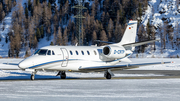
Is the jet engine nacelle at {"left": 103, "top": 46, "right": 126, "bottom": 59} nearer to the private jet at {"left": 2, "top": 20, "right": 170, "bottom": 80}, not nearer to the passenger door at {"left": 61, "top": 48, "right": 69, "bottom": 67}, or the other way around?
the private jet at {"left": 2, "top": 20, "right": 170, "bottom": 80}

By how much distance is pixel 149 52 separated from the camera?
101m

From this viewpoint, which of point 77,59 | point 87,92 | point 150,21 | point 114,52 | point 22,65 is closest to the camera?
point 87,92

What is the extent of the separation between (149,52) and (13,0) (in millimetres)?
105152

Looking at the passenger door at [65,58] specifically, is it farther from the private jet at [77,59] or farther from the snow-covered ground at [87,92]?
the snow-covered ground at [87,92]

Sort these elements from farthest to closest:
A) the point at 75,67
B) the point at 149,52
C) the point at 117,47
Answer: the point at 149,52
the point at 117,47
the point at 75,67

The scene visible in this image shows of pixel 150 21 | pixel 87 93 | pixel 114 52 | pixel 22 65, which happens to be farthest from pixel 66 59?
pixel 150 21

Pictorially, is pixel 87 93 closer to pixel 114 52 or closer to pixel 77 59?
pixel 77 59

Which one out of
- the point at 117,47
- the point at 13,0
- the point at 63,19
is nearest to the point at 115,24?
the point at 63,19

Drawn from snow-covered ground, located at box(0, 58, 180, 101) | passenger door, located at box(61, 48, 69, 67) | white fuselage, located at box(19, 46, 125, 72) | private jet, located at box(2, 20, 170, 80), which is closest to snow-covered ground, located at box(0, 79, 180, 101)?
snow-covered ground, located at box(0, 58, 180, 101)

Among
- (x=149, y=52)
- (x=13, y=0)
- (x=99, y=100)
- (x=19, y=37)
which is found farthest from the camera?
(x=13, y=0)

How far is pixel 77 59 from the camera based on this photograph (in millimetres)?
21625

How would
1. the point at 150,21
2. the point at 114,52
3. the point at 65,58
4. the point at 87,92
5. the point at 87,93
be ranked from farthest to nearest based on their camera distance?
the point at 150,21 → the point at 114,52 → the point at 65,58 → the point at 87,92 → the point at 87,93

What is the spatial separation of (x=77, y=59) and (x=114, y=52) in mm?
3477

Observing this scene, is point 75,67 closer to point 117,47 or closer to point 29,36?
point 117,47
